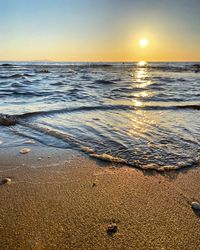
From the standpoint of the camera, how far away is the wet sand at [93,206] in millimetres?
1976

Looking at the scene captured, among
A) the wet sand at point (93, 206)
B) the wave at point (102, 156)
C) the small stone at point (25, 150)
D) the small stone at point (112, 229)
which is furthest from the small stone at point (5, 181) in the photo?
the small stone at point (112, 229)

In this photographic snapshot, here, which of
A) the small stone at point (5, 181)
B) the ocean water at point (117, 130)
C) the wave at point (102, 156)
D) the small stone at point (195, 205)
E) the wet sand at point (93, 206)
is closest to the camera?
the wet sand at point (93, 206)

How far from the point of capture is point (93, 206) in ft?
7.95

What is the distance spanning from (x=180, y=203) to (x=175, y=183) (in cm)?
43

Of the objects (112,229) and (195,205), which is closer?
(112,229)

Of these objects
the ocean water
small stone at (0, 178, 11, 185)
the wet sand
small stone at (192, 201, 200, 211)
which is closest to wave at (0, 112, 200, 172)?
the ocean water

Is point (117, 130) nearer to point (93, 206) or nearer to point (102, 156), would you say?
point (102, 156)

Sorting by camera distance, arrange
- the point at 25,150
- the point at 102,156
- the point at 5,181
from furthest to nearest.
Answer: the point at 25,150
the point at 102,156
the point at 5,181

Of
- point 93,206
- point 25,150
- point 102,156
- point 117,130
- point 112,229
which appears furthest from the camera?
point 117,130

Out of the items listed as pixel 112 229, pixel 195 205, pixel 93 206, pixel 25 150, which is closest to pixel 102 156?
pixel 25 150

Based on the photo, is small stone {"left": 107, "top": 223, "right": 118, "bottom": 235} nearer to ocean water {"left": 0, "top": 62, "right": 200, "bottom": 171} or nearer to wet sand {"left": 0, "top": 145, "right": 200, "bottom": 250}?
wet sand {"left": 0, "top": 145, "right": 200, "bottom": 250}

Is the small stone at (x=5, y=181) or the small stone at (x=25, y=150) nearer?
the small stone at (x=5, y=181)

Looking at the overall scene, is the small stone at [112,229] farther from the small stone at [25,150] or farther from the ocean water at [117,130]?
the small stone at [25,150]

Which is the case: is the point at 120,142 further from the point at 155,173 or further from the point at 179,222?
the point at 179,222
